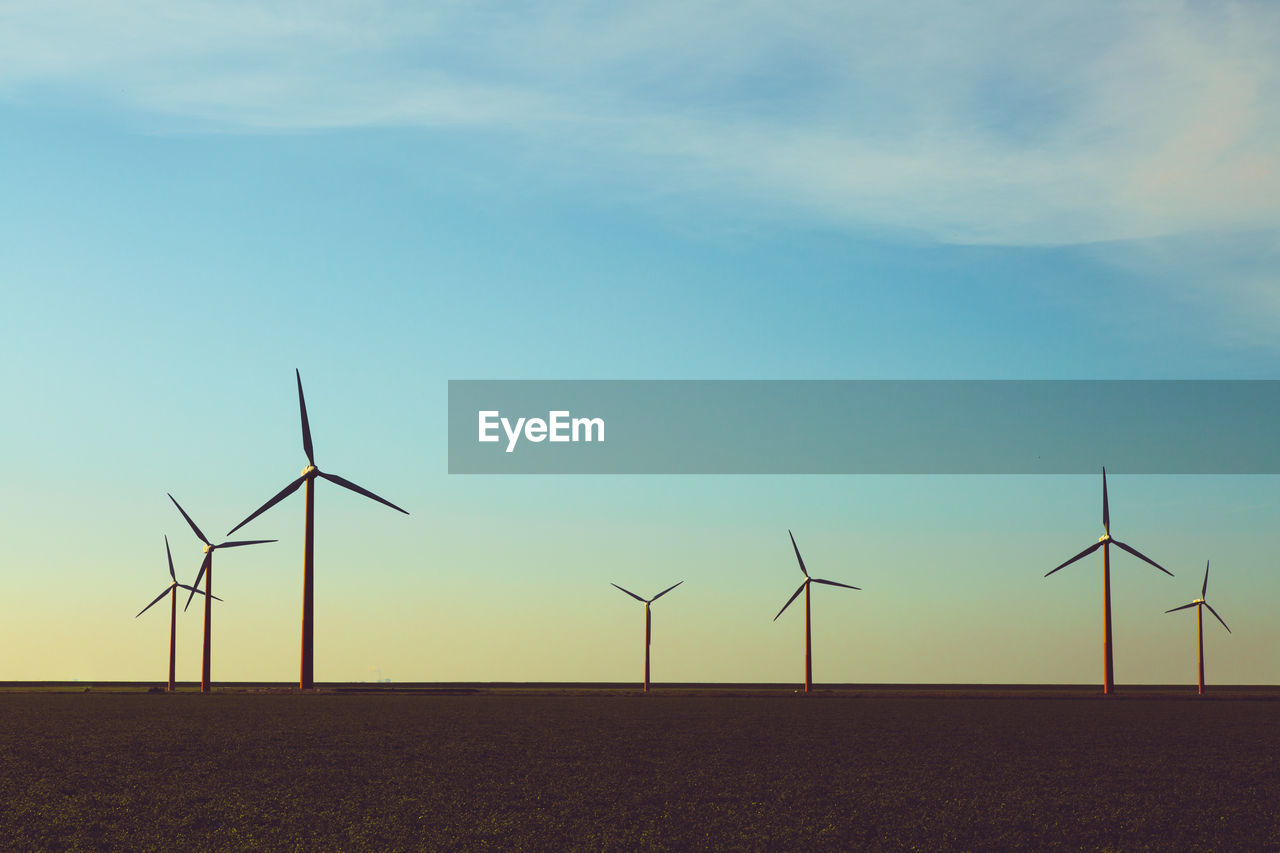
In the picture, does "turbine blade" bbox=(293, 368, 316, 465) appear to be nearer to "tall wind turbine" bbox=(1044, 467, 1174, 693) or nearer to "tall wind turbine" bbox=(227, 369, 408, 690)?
"tall wind turbine" bbox=(227, 369, 408, 690)

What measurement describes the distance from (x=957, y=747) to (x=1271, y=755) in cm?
1042

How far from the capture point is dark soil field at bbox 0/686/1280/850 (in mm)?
24031

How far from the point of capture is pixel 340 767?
3700cm

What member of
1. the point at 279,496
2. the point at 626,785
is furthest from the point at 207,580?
the point at 626,785

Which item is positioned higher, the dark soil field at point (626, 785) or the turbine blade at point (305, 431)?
the turbine blade at point (305, 431)

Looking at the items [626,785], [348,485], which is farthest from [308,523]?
[626,785]

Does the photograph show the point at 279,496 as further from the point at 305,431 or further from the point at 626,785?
the point at 626,785

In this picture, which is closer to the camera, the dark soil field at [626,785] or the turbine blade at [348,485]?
the dark soil field at [626,785]

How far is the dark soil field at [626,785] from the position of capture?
78.8 ft

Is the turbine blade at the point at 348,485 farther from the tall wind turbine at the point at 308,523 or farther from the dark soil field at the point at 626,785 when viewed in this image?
the dark soil field at the point at 626,785

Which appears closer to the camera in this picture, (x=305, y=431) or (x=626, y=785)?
(x=626, y=785)

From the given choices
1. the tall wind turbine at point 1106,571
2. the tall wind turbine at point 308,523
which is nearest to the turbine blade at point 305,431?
the tall wind turbine at point 308,523

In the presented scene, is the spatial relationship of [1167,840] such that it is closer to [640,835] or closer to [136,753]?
[640,835]

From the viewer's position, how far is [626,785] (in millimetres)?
32281
